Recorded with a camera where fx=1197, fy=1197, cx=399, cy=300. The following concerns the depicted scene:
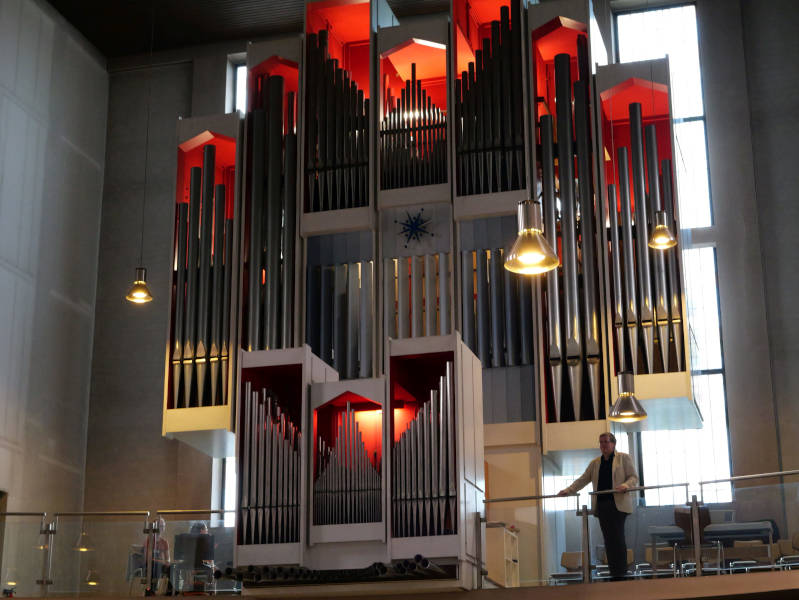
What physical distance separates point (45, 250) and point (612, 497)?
11.2 meters

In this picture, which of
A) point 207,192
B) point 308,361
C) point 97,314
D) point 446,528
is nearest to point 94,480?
point 97,314

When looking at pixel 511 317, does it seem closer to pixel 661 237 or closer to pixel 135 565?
pixel 661 237

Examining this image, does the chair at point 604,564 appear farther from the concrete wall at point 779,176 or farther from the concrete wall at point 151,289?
the concrete wall at point 151,289

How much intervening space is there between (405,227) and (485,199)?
4.06 ft

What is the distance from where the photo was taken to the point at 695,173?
18.9m

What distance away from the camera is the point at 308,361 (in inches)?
508

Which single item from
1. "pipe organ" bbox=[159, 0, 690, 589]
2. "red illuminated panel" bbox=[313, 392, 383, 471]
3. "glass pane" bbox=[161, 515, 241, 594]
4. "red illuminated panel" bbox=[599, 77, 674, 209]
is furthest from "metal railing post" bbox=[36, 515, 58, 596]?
"red illuminated panel" bbox=[599, 77, 674, 209]

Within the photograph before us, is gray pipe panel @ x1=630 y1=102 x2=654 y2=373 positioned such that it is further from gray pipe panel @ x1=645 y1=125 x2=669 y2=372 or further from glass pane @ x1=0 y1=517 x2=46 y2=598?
glass pane @ x1=0 y1=517 x2=46 y2=598

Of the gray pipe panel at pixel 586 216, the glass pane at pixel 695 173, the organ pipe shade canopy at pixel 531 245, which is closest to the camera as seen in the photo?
the organ pipe shade canopy at pixel 531 245

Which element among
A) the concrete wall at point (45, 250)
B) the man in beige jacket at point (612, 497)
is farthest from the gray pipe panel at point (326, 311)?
the concrete wall at point (45, 250)

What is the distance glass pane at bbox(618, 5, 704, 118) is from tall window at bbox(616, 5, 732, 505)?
0.6 inches

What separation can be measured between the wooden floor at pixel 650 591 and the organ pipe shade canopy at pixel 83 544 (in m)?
2.81

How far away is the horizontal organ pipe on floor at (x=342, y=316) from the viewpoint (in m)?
16.4

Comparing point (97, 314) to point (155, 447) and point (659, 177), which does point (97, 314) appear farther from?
point (659, 177)
